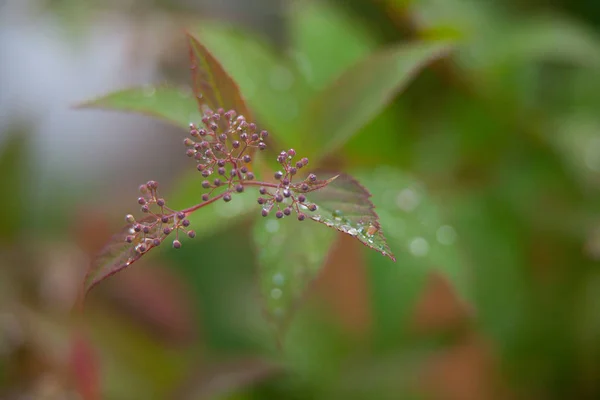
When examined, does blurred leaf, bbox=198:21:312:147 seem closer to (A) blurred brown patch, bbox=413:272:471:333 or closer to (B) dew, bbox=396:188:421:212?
(B) dew, bbox=396:188:421:212

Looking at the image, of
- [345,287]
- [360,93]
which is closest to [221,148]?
[360,93]

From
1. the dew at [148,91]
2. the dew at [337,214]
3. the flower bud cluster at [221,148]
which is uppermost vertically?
the dew at [148,91]

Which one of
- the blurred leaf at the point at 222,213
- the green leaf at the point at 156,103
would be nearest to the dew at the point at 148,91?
the green leaf at the point at 156,103

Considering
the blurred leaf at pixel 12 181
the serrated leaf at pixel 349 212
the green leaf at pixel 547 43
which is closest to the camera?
the serrated leaf at pixel 349 212

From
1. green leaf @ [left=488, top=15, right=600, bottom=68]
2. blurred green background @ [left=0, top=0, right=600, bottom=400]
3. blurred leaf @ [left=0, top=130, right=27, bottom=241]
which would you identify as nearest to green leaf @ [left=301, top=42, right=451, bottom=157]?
blurred green background @ [left=0, top=0, right=600, bottom=400]

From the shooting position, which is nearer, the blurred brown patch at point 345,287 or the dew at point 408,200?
the dew at point 408,200

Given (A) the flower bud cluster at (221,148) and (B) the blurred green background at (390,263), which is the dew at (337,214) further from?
(B) the blurred green background at (390,263)

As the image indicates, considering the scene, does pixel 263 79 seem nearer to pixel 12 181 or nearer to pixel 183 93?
pixel 183 93

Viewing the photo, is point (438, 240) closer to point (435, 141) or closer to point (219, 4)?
point (435, 141)
